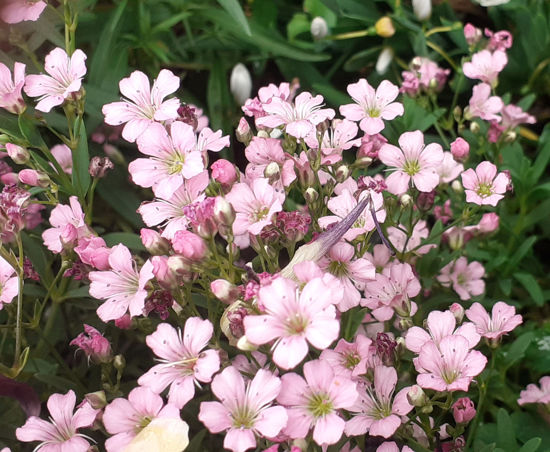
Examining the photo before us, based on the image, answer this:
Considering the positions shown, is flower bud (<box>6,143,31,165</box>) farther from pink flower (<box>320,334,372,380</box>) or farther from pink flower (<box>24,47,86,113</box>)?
pink flower (<box>320,334,372,380</box>)

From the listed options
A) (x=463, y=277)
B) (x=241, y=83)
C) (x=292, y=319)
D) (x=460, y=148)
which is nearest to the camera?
(x=292, y=319)

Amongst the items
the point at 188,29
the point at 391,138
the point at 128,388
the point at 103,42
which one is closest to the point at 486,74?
the point at 391,138

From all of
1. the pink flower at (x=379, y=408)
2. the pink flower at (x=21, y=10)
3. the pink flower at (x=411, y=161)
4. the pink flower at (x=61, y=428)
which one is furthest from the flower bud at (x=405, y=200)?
the pink flower at (x=21, y=10)

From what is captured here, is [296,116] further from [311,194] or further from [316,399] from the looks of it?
[316,399]

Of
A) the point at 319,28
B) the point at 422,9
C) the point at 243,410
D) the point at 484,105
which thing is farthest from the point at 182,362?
the point at 422,9

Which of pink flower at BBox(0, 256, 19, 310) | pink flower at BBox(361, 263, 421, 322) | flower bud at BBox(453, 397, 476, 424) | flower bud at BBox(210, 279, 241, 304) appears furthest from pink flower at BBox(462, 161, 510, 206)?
pink flower at BBox(0, 256, 19, 310)

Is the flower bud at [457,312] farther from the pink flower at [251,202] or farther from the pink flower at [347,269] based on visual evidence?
the pink flower at [251,202]
